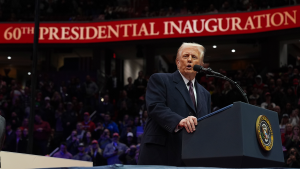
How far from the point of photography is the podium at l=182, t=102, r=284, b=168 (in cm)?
222

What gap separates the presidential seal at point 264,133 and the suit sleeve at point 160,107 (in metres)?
0.48

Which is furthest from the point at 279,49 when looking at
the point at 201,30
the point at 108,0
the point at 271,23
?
the point at 108,0

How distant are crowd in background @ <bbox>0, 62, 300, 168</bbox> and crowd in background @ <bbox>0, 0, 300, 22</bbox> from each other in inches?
119

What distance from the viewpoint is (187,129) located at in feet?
8.07

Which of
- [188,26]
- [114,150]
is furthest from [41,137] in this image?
[188,26]

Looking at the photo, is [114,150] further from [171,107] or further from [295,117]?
[171,107]

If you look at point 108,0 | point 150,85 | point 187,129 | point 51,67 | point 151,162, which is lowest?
point 151,162

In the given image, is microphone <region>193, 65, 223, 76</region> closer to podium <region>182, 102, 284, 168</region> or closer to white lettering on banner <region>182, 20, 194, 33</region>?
podium <region>182, 102, 284, 168</region>

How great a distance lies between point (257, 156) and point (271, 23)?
1324cm

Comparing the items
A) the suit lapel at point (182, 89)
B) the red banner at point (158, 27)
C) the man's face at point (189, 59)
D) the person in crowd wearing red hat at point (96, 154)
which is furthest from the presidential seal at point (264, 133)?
the red banner at point (158, 27)

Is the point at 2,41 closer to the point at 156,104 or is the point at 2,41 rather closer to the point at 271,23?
the point at 271,23

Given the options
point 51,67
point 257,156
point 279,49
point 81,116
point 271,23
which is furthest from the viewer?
point 51,67

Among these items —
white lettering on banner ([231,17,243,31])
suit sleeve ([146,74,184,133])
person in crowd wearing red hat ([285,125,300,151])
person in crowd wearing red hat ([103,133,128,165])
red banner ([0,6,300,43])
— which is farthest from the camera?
white lettering on banner ([231,17,243,31])

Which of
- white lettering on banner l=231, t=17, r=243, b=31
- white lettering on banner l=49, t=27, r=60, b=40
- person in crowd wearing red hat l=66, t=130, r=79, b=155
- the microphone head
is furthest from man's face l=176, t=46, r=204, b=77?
white lettering on banner l=49, t=27, r=60, b=40
